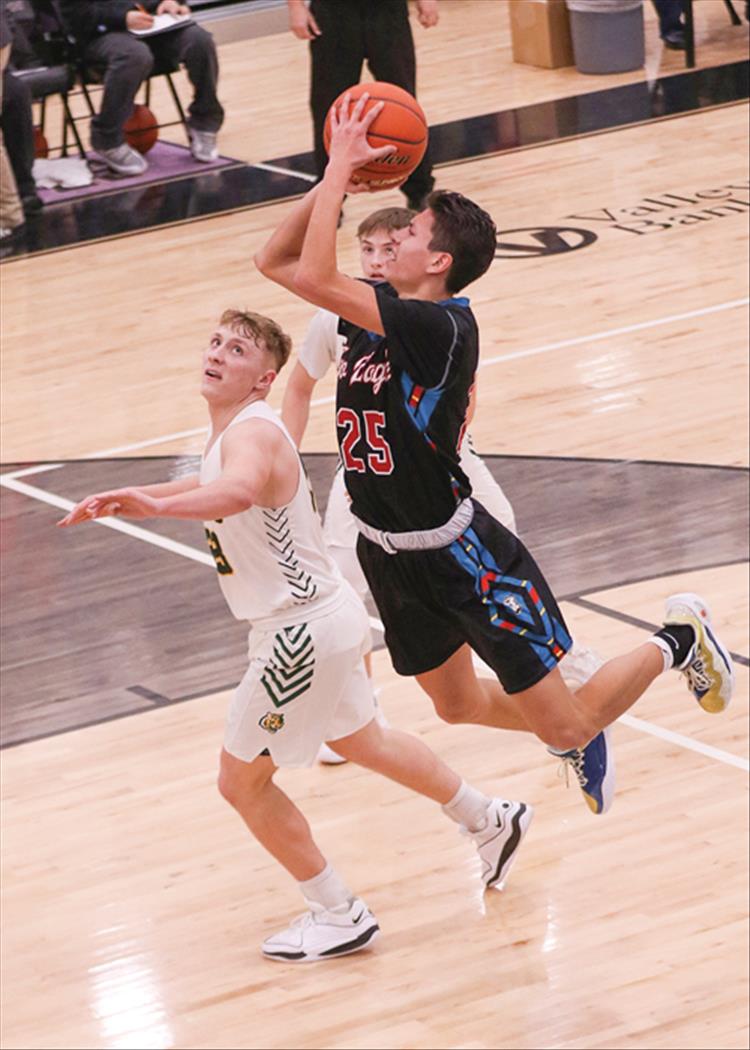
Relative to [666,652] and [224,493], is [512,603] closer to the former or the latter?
[666,652]

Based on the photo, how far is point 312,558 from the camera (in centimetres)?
485

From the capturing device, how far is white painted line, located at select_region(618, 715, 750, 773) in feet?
19.6

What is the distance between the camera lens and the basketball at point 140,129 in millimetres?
14148

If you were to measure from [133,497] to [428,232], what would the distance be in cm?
88

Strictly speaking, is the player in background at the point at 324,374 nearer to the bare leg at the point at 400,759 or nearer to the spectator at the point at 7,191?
the bare leg at the point at 400,759

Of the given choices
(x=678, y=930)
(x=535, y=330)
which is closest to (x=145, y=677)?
(x=678, y=930)

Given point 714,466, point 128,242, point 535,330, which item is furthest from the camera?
point 128,242

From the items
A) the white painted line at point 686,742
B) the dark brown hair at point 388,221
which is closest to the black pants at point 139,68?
the white painted line at point 686,742

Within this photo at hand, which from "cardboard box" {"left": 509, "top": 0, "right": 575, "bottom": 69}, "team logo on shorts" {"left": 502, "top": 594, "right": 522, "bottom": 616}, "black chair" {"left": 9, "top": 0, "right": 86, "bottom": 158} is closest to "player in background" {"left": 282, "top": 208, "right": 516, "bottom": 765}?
"team logo on shorts" {"left": 502, "top": 594, "right": 522, "bottom": 616}

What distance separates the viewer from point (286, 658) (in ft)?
15.9

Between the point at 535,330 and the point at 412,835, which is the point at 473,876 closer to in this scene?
the point at 412,835

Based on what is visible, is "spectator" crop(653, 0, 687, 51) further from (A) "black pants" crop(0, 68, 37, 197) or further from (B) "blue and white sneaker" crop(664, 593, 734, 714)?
(B) "blue and white sneaker" crop(664, 593, 734, 714)

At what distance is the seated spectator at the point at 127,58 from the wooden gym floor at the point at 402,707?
1476 millimetres

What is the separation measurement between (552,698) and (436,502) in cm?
54
